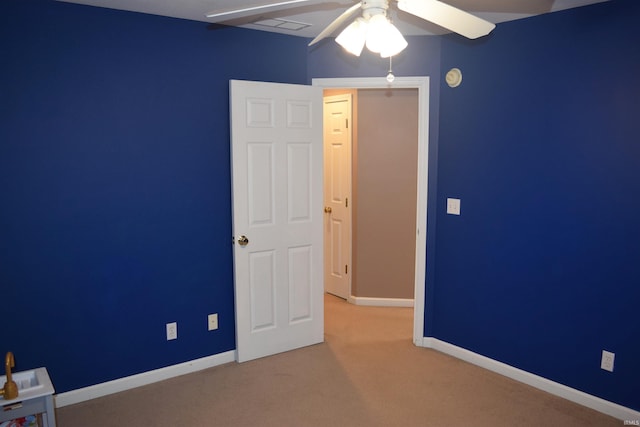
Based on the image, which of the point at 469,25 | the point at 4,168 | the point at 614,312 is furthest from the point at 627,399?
the point at 4,168

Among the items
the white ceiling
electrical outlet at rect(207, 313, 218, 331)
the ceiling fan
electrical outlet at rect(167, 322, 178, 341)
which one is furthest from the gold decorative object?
the white ceiling

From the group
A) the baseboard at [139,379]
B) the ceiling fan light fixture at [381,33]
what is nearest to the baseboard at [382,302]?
the baseboard at [139,379]

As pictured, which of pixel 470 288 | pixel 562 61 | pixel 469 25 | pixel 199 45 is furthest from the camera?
pixel 470 288

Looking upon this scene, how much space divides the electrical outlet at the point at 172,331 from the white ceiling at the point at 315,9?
6.67 ft

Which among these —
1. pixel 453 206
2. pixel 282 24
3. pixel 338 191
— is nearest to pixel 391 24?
pixel 282 24

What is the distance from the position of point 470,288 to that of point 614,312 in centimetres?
98

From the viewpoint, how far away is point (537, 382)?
330cm

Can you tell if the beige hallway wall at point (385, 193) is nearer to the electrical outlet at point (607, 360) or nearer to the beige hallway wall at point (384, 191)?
the beige hallway wall at point (384, 191)

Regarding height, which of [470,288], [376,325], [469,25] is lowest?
[376,325]

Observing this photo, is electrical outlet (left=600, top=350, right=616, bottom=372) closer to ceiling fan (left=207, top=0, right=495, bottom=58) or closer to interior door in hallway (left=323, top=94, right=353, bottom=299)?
ceiling fan (left=207, top=0, right=495, bottom=58)

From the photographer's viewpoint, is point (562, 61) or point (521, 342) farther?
point (521, 342)

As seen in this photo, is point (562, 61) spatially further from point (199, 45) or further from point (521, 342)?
point (199, 45)

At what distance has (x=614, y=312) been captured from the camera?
9.55 ft

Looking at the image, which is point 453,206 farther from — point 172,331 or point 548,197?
point 172,331
